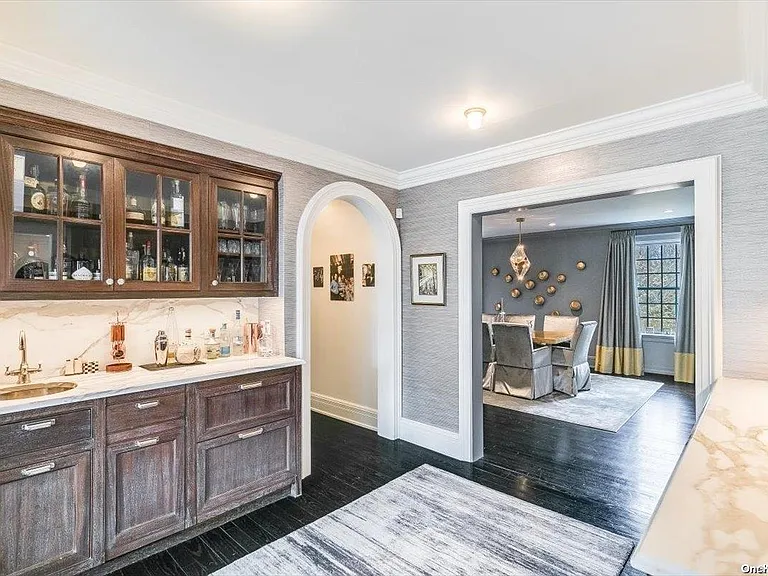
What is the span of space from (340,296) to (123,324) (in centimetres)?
245

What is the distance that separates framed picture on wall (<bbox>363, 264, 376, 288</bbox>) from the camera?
4484 millimetres

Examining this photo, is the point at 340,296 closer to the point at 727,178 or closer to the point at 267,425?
the point at 267,425

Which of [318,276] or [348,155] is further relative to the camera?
[318,276]

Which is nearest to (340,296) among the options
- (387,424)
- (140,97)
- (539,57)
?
(387,424)

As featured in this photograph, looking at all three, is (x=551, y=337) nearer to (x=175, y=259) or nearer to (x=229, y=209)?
(x=229, y=209)

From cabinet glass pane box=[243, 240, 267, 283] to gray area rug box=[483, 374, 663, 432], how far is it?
3610mm

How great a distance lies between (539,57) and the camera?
213 centimetres

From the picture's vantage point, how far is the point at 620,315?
7.32 m

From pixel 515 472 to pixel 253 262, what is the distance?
8.84ft

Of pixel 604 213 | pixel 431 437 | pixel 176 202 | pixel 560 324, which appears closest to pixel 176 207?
pixel 176 202

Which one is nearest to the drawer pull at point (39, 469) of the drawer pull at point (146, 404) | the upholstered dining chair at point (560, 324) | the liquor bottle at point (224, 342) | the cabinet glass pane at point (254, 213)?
the drawer pull at point (146, 404)

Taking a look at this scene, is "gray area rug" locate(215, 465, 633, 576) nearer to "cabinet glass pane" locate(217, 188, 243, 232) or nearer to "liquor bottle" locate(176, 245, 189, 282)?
A: "liquor bottle" locate(176, 245, 189, 282)

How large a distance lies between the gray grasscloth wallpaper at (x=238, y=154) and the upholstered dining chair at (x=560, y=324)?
4.38 m

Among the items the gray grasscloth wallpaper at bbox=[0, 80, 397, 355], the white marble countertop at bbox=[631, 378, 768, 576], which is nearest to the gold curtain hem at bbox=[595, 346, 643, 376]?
the gray grasscloth wallpaper at bbox=[0, 80, 397, 355]
